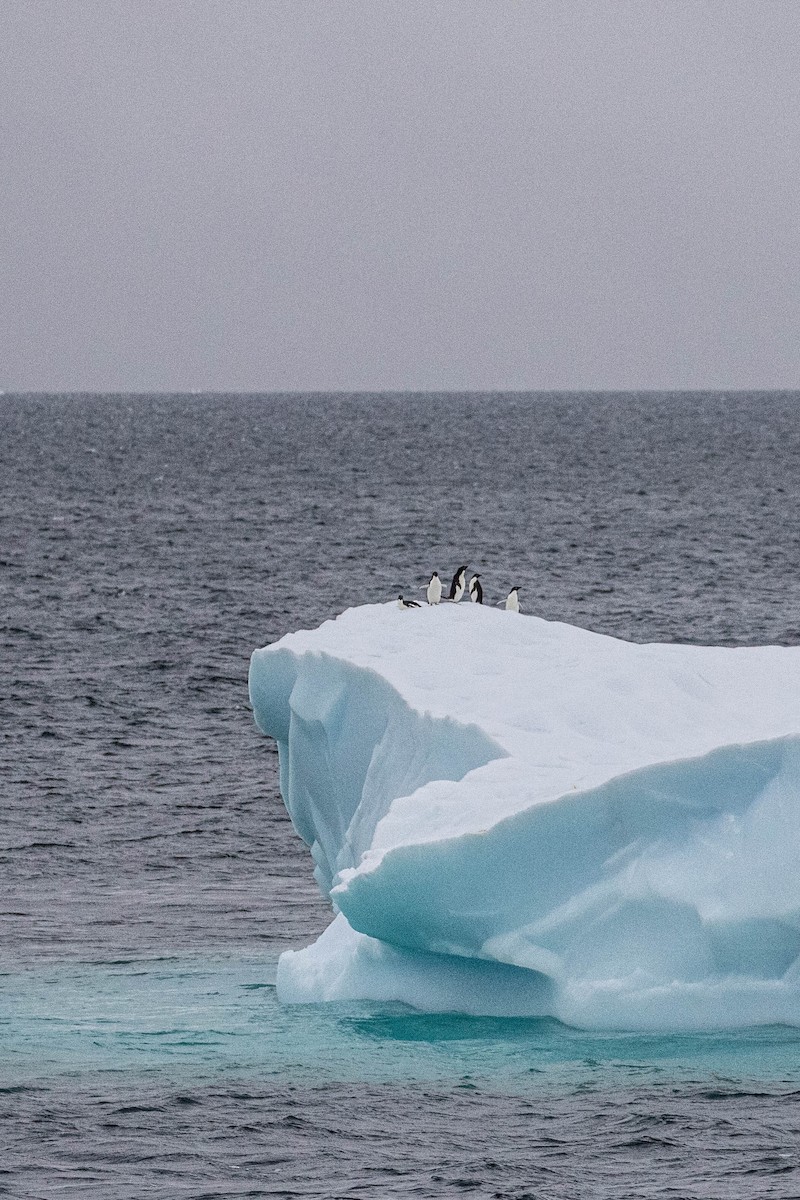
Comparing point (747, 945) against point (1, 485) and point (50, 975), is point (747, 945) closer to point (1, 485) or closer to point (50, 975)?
point (50, 975)

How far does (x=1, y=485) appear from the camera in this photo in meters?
90.8

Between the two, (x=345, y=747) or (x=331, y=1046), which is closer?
(x=331, y=1046)

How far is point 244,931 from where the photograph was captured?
2319cm

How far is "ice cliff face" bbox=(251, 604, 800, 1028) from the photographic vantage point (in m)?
17.8

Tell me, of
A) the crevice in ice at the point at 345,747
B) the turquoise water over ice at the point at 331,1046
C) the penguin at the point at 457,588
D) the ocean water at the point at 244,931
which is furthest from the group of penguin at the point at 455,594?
the turquoise water over ice at the point at 331,1046

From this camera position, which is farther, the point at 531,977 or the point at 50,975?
the point at 50,975

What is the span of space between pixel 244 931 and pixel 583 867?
639 cm

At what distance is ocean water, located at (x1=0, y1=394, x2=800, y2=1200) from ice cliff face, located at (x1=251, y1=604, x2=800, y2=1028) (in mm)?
440

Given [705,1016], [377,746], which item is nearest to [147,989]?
[377,746]

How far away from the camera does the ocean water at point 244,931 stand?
619 inches

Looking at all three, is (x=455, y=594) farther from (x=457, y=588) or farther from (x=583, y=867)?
(x=583, y=867)

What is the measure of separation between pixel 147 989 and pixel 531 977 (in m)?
4.59

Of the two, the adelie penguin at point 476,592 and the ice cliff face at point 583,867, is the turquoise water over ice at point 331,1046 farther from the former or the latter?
the adelie penguin at point 476,592

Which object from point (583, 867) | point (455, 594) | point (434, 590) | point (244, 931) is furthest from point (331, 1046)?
point (434, 590)
